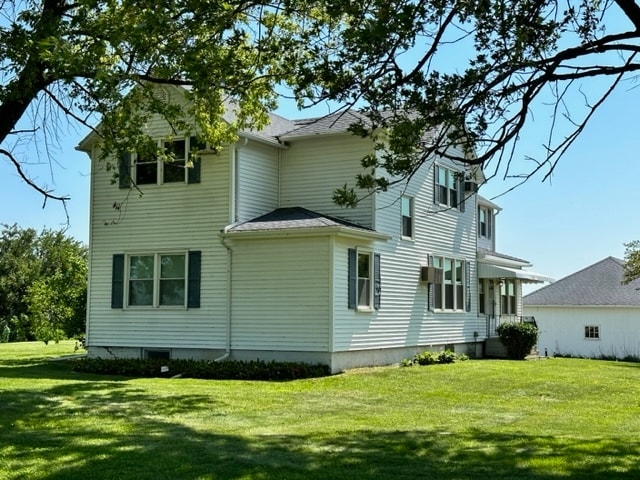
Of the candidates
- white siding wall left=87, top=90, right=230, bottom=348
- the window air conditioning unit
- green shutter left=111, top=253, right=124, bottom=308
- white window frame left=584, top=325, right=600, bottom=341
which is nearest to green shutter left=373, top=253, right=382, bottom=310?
the window air conditioning unit

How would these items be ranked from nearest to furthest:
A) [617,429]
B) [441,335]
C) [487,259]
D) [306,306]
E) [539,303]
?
[617,429] → [306,306] → [441,335] → [487,259] → [539,303]

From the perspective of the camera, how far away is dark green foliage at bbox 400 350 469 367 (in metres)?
21.5

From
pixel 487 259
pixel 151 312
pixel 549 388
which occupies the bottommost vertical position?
pixel 549 388

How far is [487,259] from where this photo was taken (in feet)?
89.9

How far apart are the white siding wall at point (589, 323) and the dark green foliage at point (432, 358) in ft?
50.0

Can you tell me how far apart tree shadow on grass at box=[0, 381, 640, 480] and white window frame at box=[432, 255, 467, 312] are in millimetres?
14023

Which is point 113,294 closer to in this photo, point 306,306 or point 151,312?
point 151,312

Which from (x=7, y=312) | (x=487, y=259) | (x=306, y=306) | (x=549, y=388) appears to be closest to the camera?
(x=549, y=388)

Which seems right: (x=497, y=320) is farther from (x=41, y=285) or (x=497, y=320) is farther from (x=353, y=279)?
(x=41, y=285)

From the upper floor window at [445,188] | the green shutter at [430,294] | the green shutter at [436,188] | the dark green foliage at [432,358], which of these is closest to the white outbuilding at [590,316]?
the upper floor window at [445,188]

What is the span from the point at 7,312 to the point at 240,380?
38.4 meters

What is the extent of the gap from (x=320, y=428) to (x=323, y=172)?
37.8 ft

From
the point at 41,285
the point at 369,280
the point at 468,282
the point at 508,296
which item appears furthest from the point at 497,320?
the point at 41,285

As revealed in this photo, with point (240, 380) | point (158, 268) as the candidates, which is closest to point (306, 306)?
point (240, 380)
